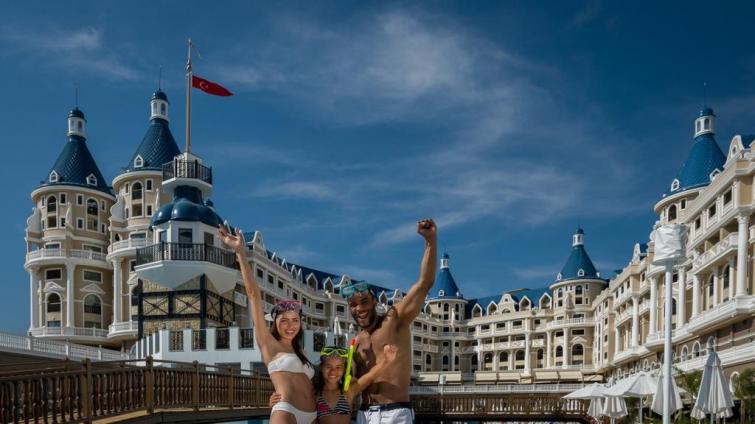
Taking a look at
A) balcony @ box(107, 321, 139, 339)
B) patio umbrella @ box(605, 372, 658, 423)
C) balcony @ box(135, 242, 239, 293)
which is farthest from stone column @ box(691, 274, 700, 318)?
balcony @ box(107, 321, 139, 339)

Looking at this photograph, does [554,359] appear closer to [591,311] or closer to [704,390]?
[591,311]

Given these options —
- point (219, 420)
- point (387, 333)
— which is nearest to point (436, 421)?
point (219, 420)

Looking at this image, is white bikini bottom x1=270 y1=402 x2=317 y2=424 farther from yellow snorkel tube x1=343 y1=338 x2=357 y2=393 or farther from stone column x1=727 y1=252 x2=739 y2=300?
stone column x1=727 y1=252 x2=739 y2=300

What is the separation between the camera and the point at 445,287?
81875 mm

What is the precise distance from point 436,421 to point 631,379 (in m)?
13.8

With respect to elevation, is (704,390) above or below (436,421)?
above

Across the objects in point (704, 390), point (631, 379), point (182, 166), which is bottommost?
point (631, 379)

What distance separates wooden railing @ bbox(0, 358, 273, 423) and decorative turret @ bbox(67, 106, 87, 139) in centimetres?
4335

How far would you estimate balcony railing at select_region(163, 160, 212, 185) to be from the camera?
29.3m

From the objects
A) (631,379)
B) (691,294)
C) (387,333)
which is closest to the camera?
(387,333)

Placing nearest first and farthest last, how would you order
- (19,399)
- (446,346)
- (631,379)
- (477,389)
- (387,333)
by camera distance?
1. (387,333)
2. (19,399)
3. (631,379)
4. (477,389)
5. (446,346)

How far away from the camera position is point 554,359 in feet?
224

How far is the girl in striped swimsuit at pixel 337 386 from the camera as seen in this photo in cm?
423

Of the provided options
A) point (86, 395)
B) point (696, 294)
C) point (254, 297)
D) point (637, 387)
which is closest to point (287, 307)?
point (254, 297)
